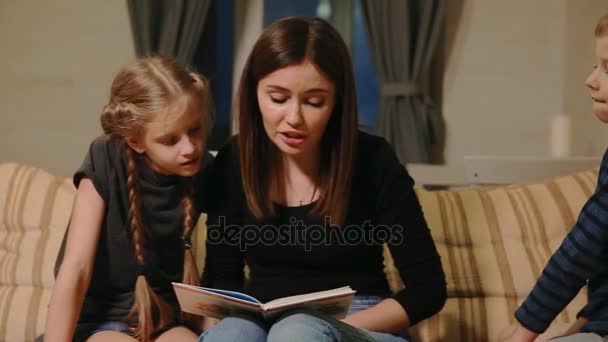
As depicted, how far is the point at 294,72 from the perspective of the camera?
1.31 m

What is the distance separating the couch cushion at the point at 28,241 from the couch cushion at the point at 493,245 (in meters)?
0.92

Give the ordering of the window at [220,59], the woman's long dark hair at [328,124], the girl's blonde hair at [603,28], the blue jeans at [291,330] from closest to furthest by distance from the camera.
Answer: the blue jeans at [291,330] < the girl's blonde hair at [603,28] < the woman's long dark hair at [328,124] < the window at [220,59]

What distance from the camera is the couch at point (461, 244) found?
1744 millimetres

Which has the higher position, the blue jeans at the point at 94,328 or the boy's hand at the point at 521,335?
the blue jeans at the point at 94,328

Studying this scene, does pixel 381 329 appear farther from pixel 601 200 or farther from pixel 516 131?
pixel 516 131

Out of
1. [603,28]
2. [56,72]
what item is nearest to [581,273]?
→ [603,28]

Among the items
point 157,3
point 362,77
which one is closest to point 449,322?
point 362,77

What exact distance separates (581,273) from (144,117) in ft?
3.02

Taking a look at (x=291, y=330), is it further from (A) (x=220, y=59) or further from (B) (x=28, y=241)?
(A) (x=220, y=59)

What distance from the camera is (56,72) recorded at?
296 cm

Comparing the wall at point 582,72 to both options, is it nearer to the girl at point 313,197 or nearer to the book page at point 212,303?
the girl at point 313,197

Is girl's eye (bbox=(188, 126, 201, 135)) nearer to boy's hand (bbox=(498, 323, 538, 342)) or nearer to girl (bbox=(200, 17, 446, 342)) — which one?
girl (bbox=(200, 17, 446, 342))

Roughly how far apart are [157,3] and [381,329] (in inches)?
80.1

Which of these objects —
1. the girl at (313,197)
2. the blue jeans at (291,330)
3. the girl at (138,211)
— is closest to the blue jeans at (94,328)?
the girl at (138,211)
